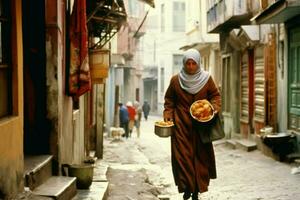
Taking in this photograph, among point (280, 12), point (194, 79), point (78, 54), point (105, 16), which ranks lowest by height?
point (194, 79)

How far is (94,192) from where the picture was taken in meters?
7.53

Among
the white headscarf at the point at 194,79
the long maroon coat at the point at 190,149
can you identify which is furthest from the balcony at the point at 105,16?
the long maroon coat at the point at 190,149

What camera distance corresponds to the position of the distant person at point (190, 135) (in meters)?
7.36

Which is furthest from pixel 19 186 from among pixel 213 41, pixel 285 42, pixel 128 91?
pixel 128 91

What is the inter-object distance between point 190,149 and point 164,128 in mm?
431

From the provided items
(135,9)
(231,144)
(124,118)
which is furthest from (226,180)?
(135,9)

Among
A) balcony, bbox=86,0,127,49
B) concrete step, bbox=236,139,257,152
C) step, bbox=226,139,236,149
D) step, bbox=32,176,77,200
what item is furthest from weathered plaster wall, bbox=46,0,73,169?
step, bbox=226,139,236,149

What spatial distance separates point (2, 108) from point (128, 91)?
41.4m

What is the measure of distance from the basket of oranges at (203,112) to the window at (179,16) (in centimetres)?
4545

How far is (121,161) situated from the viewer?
14953 mm

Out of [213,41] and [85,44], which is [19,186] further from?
[213,41]

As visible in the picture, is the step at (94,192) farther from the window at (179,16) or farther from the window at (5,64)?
the window at (179,16)

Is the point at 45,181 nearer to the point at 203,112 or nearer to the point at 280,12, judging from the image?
the point at 203,112

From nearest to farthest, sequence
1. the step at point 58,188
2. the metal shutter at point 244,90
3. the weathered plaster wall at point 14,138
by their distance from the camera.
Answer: the weathered plaster wall at point 14,138, the step at point 58,188, the metal shutter at point 244,90
